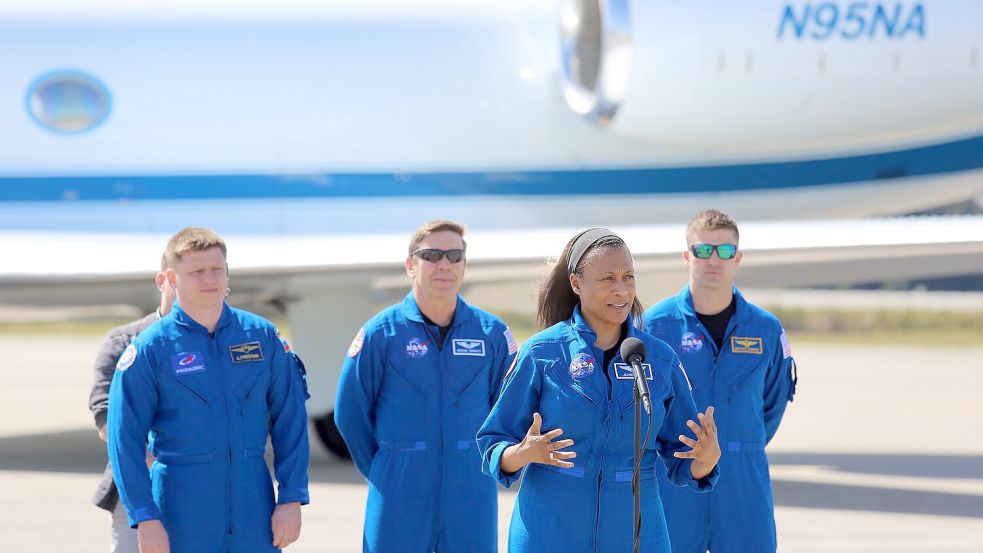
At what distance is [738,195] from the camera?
10.5m

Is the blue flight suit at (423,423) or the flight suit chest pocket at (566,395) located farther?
the blue flight suit at (423,423)

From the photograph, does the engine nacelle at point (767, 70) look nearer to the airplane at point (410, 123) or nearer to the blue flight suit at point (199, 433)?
the airplane at point (410, 123)

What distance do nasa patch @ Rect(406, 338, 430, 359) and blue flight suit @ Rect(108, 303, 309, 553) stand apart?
0.65 meters

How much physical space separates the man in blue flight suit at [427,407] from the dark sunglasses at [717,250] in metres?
0.81

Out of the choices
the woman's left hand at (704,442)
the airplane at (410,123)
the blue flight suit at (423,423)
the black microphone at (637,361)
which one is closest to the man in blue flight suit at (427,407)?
the blue flight suit at (423,423)

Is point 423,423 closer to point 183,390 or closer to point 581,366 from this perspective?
point 183,390

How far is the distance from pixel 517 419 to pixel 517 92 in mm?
6529

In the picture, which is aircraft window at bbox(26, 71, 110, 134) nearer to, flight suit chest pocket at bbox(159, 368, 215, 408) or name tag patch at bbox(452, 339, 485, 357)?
name tag patch at bbox(452, 339, 485, 357)

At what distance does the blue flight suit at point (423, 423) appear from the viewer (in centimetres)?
487

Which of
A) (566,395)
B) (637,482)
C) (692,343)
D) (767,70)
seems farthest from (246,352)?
(767,70)

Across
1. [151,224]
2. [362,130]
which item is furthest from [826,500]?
[151,224]

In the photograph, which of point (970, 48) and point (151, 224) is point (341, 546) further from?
point (970, 48)

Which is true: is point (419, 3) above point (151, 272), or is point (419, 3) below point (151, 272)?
above

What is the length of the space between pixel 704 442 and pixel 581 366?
39 centimetres
